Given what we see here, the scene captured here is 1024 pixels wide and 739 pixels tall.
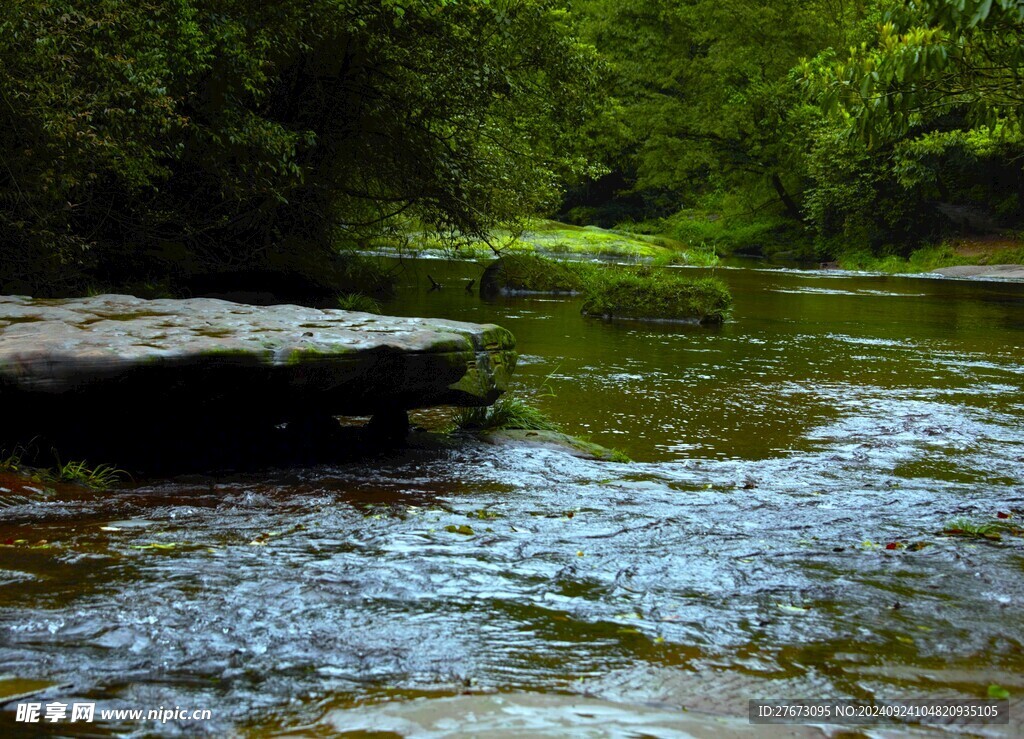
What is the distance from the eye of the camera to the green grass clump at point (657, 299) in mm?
17266

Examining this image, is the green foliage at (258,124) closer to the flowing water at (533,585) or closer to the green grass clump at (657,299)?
the green grass clump at (657,299)

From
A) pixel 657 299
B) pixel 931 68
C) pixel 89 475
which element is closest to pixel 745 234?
pixel 657 299

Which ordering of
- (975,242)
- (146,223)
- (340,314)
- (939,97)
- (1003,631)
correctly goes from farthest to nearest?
(975,242) < (146,223) < (939,97) < (340,314) < (1003,631)

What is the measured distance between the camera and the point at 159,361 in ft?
17.7

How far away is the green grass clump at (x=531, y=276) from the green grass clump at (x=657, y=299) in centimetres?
401

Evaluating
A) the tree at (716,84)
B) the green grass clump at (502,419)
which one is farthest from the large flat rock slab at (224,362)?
the tree at (716,84)

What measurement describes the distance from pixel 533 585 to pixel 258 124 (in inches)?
374

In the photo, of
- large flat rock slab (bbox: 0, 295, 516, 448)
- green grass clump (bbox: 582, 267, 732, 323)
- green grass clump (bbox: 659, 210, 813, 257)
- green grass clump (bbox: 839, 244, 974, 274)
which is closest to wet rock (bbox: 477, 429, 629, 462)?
large flat rock slab (bbox: 0, 295, 516, 448)

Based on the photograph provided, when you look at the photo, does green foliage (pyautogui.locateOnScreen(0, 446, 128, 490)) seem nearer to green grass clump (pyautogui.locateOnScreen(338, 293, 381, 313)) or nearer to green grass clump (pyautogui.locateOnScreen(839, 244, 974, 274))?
green grass clump (pyautogui.locateOnScreen(338, 293, 381, 313))

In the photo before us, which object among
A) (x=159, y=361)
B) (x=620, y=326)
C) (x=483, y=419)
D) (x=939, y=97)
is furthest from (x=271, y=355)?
(x=620, y=326)

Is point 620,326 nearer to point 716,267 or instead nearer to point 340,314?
point 340,314

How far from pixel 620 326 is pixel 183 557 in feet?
42.2

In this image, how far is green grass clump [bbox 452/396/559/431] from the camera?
792 centimetres

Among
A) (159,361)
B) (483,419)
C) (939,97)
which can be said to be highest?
(939,97)
